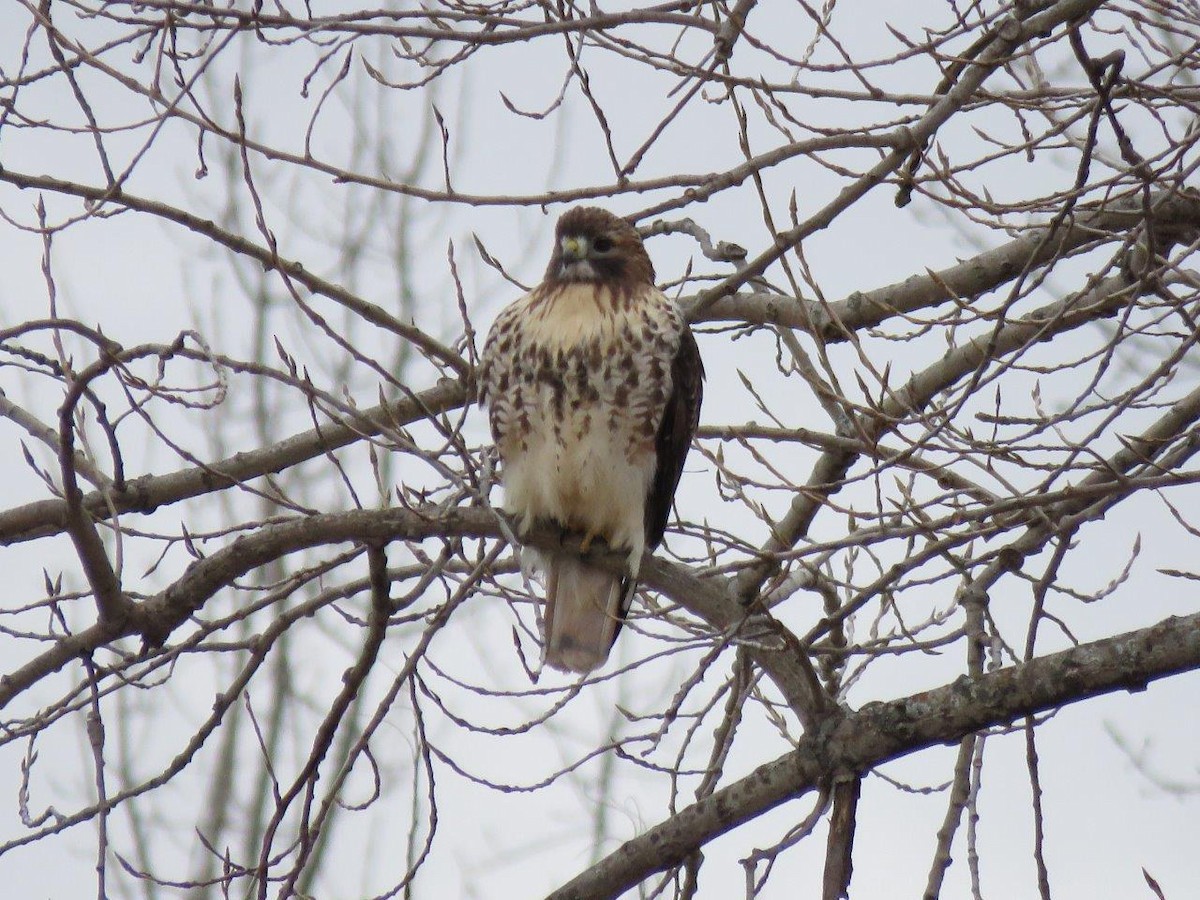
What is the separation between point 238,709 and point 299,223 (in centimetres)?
357

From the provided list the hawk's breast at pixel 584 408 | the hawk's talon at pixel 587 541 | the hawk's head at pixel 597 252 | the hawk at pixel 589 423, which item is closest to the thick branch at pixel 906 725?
the hawk at pixel 589 423

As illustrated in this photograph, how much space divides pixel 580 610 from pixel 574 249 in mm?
1118

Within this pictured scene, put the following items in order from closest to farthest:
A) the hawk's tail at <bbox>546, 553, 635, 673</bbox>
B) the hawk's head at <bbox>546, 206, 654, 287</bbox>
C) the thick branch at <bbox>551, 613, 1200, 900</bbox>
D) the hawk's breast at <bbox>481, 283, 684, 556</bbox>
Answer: the thick branch at <bbox>551, 613, 1200, 900</bbox> < the hawk's breast at <bbox>481, 283, 684, 556</bbox> < the hawk's tail at <bbox>546, 553, 635, 673</bbox> < the hawk's head at <bbox>546, 206, 654, 287</bbox>

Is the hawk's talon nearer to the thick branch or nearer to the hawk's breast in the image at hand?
the hawk's breast

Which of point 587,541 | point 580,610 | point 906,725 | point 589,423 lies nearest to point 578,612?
point 580,610

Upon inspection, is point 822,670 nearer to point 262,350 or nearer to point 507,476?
point 507,476

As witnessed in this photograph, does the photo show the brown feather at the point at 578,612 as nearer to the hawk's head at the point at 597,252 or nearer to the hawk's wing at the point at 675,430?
the hawk's wing at the point at 675,430

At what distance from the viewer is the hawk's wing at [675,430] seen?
4.60m

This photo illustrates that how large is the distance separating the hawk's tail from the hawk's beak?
3.02ft

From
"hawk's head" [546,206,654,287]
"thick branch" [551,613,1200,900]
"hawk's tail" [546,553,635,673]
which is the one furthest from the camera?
"hawk's head" [546,206,654,287]

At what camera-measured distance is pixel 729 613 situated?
3562 millimetres

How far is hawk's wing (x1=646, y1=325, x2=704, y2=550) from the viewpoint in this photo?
4.60 meters

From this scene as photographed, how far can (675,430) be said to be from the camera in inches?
183

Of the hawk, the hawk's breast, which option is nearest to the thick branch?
the hawk
